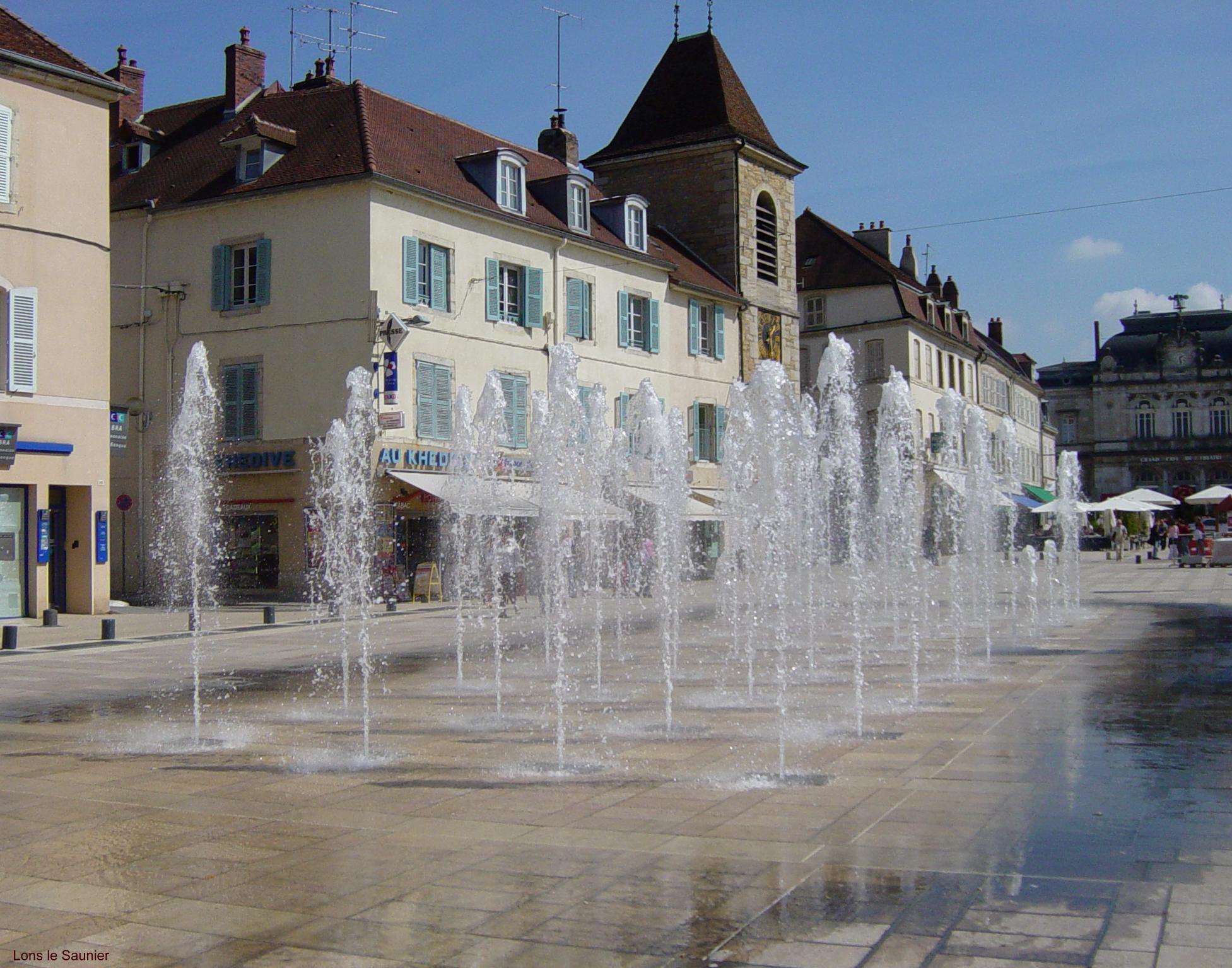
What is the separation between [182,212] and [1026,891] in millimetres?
26801

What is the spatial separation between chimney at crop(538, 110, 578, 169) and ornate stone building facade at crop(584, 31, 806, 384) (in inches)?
45.7

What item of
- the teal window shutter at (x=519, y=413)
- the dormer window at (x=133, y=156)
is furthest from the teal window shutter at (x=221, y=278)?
the teal window shutter at (x=519, y=413)

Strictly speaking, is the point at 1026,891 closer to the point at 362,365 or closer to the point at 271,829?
the point at 271,829

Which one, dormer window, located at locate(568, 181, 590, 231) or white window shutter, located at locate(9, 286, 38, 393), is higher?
dormer window, located at locate(568, 181, 590, 231)

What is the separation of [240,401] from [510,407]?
601cm

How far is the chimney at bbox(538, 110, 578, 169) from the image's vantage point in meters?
39.3

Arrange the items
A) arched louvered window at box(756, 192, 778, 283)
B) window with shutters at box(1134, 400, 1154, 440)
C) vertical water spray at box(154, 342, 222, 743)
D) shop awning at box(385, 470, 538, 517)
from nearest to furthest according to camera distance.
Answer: shop awning at box(385, 470, 538, 517)
vertical water spray at box(154, 342, 222, 743)
arched louvered window at box(756, 192, 778, 283)
window with shutters at box(1134, 400, 1154, 440)

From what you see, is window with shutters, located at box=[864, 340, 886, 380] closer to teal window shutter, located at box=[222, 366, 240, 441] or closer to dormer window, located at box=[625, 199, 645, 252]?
dormer window, located at box=[625, 199, 645, 252]

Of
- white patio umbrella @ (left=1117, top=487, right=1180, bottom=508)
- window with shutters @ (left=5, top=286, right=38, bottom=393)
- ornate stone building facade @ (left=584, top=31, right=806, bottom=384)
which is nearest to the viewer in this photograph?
window with shutters @ (left=5, top=286, right=38, bottom=393)

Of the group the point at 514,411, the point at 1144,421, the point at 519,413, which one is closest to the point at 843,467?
the point at 519,413

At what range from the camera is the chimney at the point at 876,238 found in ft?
197

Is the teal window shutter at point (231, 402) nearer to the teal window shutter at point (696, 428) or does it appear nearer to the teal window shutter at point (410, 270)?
the teal window shutter at point (410, 270)

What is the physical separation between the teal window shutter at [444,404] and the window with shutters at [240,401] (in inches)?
147

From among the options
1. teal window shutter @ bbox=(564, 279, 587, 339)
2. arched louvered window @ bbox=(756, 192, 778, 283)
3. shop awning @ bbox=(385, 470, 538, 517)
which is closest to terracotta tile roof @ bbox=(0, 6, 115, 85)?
shop awning @ bbox=(385, 470, 538, 517)
